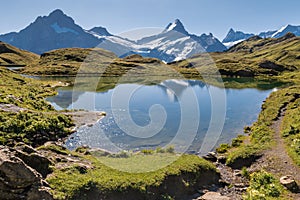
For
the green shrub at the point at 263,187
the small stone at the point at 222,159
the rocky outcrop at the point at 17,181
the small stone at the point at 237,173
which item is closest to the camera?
the rocky outcrop at the point at 17,181

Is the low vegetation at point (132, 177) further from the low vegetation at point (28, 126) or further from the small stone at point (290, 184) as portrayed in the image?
the low vegetation at point (28, 126)

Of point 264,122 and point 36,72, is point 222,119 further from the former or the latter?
Answer: point 36,72

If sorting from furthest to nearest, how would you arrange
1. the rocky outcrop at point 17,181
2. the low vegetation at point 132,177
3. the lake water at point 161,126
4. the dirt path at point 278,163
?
the lake water at point 161,126
the dirt path at point 278,163
the low vegetation at point 132,177
the rocky outcrop at point 17,181

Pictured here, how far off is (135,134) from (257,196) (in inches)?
1077

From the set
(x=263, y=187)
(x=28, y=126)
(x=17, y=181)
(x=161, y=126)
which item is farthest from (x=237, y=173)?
(x=28, y=126)

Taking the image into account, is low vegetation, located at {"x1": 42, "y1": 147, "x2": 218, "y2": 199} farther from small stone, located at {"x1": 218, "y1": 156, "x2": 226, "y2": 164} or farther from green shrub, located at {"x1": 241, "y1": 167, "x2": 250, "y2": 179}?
small stone, located at {"x1": 218, "y1": 156, "x2": 226, "y2": 164}

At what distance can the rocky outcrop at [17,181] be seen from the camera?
48.0 feet

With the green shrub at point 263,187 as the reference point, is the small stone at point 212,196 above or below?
below

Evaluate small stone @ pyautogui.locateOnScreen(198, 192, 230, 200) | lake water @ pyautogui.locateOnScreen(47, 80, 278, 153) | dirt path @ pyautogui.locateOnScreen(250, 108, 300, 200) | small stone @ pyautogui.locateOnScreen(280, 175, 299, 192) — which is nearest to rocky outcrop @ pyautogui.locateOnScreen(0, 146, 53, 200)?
small stone @ pyautogui.locateOnScreen(198, 192, 230, 200)

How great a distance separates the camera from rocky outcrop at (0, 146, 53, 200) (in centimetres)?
1462

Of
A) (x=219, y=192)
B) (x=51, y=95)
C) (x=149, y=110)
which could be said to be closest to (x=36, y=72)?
(x=51, y=95)

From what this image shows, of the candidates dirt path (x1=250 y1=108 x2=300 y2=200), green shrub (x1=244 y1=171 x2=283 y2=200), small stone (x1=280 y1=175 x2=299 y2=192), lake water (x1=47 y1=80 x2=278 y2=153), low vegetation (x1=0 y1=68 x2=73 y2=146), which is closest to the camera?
green shrub (x1=244 y1=171 x2=283 y2=200)

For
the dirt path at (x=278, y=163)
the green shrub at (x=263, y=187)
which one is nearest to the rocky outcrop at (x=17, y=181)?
the green shrub at (x=263, y=187)

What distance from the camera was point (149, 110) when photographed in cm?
6306
